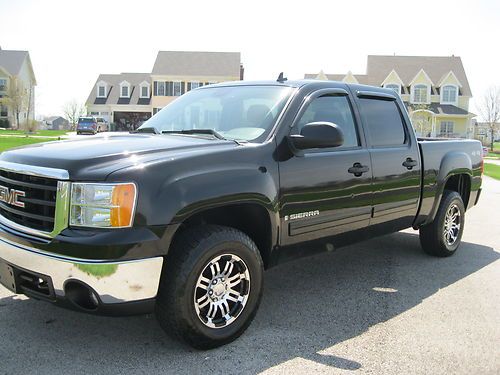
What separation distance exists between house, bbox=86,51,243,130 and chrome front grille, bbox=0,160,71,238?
45347 mm

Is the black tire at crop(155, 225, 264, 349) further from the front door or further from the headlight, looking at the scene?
the front door

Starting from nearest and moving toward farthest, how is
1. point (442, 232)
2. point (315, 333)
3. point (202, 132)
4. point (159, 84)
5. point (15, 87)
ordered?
point (315, 333)
point (202, 132)
point (442, 232)
point (159, 84)
point (15, 87)

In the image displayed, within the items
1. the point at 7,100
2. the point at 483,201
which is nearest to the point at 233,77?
the point at 7,100

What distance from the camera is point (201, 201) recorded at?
135 inches

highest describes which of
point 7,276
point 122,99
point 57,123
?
point 122,99

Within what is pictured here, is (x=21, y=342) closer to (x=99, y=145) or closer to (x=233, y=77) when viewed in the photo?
(x=99, y=145)

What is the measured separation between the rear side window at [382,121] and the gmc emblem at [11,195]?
3.10m

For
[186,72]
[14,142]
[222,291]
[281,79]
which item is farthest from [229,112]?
[186,72]

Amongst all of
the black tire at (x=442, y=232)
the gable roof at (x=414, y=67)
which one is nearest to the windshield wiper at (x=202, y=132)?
the black tire at (x=442, y=232)

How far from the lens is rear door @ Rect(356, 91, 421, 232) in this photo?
4988 millimetres

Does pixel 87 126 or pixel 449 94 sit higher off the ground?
pixel 449 94

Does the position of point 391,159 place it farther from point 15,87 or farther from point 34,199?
point 15,87

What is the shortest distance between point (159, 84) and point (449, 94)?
93.6 ft

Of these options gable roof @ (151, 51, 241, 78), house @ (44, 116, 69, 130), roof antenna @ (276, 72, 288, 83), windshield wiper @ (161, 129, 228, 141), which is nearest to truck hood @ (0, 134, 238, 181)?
windshield wiper @ (161, 129, 228, 141)
